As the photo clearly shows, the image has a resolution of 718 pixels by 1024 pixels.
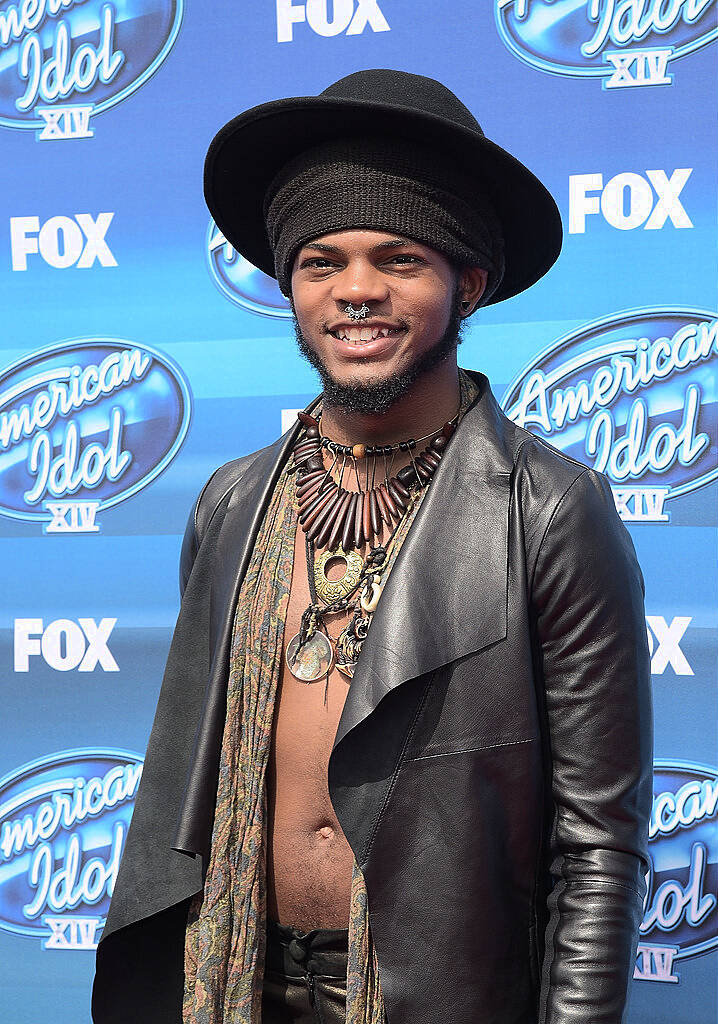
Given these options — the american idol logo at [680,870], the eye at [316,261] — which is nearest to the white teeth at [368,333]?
the eye at [316,261]

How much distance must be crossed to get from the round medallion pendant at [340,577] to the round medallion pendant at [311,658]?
6 cm

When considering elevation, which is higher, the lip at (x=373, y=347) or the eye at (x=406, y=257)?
the eye at (x=406, y=257)

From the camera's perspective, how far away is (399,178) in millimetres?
1562

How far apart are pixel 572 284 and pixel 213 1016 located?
1579mm

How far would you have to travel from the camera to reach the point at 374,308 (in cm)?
156

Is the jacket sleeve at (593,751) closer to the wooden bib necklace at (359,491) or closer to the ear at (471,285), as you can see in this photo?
the wooden bib necklace at (359,491)

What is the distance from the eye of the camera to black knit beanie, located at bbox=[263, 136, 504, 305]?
1.55 m

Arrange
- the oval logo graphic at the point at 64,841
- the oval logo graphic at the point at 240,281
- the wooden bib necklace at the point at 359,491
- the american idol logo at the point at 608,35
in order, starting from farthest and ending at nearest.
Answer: the oval logo graphic at the point at 64,841, the oval logo graphic at the point at 240,281, the american idol logo at the point at 608,35, the wooden bib necklace at the point at 359,491

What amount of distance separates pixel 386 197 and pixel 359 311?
161mm

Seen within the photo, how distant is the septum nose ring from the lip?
0.13ft

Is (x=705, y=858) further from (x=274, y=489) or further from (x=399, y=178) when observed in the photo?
(x=399, y=178)

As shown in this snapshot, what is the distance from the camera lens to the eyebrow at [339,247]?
156 centimetres

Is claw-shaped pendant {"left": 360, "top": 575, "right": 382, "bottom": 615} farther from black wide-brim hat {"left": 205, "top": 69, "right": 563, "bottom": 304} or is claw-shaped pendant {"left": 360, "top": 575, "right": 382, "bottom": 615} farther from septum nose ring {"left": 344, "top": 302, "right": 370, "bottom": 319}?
black wide-brim hat {"left": 205, "top": 69, "right": 563, "bottom": 304}

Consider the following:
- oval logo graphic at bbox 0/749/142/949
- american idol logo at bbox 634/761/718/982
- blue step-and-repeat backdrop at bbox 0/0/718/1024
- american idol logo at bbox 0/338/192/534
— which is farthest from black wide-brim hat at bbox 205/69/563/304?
oval logo graphic at bbox 0/749/142/949
